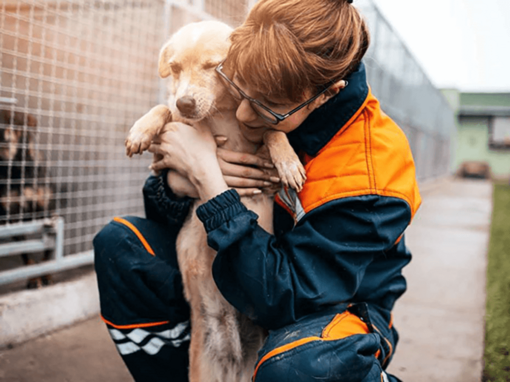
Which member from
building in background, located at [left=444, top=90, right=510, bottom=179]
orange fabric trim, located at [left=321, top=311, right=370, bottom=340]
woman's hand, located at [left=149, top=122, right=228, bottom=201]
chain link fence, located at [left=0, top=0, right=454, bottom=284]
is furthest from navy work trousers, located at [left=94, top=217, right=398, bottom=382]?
building in background, located at [left=444, top=90, right=510, bottom=179]

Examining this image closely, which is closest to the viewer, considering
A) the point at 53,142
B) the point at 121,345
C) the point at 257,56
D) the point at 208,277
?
the point at 257,56

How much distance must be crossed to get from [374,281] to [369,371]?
0.29m

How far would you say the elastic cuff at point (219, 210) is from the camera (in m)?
1.10

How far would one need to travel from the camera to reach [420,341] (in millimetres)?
2156

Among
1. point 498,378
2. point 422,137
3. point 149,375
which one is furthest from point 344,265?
point 422,137

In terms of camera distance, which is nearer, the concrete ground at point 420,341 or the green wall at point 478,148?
the concrete ground at point 420,341

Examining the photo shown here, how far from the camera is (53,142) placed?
261 cm

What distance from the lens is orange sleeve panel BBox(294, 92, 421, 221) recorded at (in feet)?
3.68

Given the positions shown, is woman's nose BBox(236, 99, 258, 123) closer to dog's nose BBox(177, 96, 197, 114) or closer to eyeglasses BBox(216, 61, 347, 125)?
eyeglasses BBox(216, 61, 347, 125)

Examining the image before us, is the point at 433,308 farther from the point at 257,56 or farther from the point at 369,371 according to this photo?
the point at 257,56

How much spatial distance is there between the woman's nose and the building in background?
68.4 feet

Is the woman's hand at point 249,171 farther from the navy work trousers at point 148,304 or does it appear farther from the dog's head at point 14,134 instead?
the dog's head at point 14,134

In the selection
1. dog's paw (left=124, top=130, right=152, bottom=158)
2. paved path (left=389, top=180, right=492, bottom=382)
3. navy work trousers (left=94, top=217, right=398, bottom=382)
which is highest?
dog's paw (left=124, top=130, right=152, bottom=158)

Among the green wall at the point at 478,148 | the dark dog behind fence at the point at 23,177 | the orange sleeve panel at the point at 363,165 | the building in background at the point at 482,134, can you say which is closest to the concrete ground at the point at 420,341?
the dark dog behind fence at the point at 23,177
